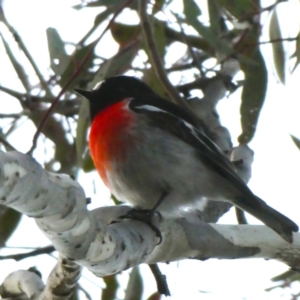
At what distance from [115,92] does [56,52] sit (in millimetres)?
341

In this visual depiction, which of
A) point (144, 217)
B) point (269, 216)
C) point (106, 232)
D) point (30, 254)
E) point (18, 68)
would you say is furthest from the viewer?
point (18, 68)

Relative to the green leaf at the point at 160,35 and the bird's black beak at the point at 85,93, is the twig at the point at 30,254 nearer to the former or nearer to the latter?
the bird's black beak at the point at 85,93

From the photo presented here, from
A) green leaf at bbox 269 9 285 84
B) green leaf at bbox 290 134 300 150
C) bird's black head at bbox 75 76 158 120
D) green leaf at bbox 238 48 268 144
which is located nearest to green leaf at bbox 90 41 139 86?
bird's black head at bbox 75 76 158 120

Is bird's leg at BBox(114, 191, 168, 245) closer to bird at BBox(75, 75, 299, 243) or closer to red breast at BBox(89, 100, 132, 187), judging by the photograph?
bird at BBox(75, 75, 299, 243)

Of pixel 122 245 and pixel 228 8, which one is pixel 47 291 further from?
pixel 228 8

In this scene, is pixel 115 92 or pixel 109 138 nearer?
pixel 109 138

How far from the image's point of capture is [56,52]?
3.11 meters

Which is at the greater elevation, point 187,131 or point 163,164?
point 187,131

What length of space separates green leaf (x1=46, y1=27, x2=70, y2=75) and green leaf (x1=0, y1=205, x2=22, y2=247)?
76 centimetres

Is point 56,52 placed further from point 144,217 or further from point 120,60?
point 144,217

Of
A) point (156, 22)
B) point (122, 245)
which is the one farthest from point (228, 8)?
point (122, 245)

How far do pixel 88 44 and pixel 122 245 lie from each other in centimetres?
162

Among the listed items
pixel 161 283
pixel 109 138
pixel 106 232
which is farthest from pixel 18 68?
pixel 106 232

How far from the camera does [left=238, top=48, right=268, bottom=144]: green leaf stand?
3557mm
